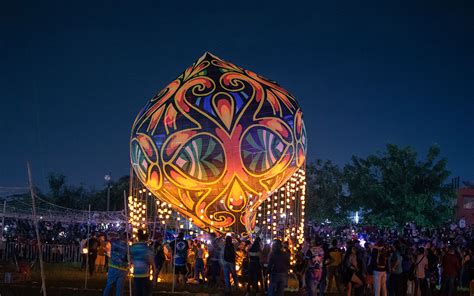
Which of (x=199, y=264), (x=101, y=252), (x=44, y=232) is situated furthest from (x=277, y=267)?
(x=44, y=232)

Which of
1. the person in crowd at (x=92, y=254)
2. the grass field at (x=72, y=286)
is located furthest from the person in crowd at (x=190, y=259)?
the person in crowd at (x=92, y=254)

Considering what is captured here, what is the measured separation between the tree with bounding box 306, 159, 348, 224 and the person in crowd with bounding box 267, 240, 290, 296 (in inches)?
1525

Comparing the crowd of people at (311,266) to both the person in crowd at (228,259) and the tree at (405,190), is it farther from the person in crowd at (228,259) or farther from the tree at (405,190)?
the tree at (405,190)

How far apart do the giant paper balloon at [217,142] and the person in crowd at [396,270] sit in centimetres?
639

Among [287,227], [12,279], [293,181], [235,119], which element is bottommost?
[12,279]

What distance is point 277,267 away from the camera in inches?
580

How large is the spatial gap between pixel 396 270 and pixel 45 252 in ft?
56.8

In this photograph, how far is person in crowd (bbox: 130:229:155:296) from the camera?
12.7 metres

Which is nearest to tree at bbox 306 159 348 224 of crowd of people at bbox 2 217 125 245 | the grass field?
crowd of people at bbox 2 217 125 245

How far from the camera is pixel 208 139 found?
70.0 ft

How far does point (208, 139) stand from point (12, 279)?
23.2 ft

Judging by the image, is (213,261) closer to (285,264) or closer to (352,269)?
(352,269)

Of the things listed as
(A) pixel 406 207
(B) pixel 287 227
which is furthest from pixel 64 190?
(B) pixel 287 227

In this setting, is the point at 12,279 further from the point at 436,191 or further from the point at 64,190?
the point at 64,190
